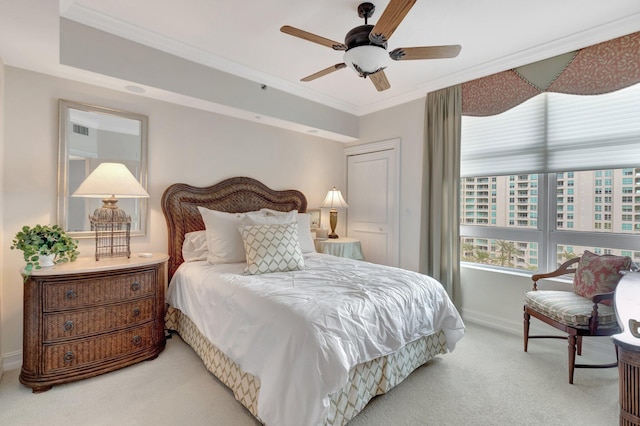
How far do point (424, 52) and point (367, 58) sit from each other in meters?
0.40

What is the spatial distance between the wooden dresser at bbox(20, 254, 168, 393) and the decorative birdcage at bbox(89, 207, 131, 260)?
0.61ft

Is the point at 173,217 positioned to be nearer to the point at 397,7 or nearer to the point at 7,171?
the point at 7,171

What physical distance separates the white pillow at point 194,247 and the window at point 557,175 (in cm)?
290

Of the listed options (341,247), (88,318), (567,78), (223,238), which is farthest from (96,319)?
(567,78)

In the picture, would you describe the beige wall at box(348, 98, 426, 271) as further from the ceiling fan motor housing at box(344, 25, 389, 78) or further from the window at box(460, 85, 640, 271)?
the ceiling fan motor housing at box(344, 25, 389, 78)

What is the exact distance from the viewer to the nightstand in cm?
395

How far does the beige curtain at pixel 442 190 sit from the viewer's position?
→ 3.39m

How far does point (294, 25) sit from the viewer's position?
8.21 feet

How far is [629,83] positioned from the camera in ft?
8.02

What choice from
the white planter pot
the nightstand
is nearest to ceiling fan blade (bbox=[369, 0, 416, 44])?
the nightstand

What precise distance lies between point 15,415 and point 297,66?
343 cm

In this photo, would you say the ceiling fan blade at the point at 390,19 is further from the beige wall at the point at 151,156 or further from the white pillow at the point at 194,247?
the white pillow at the point at 194,247

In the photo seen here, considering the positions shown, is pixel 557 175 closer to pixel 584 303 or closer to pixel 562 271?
pixel 562 271

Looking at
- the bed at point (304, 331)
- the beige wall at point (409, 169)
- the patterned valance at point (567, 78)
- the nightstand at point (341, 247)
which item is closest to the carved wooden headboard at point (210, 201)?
the bed at point (304, 331)
